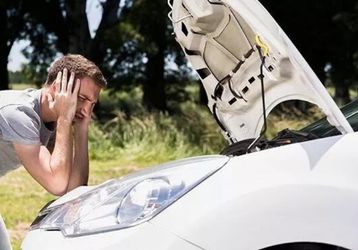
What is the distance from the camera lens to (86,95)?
3.56m

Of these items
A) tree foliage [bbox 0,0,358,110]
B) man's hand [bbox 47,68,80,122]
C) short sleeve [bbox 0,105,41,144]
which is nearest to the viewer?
short sleeve [bbox 0,105,41,144]

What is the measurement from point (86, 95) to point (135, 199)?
1052 mm

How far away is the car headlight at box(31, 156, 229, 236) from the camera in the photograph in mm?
2574

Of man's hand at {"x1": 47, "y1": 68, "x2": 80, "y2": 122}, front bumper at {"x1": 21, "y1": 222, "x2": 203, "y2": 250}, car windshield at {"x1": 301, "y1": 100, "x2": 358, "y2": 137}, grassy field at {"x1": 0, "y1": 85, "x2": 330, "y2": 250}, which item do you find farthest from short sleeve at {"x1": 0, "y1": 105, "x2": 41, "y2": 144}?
grassy field at {"x1": 0, "y1": 85, "x2": 330, "y2": 250}

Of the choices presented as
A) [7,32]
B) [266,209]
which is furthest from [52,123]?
[7,32]

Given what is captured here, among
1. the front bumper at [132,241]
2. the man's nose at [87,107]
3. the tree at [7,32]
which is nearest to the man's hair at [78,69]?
→ the man's nose at [87,107]

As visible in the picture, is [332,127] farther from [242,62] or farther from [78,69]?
[78,69]

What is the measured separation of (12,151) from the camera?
11.6ft

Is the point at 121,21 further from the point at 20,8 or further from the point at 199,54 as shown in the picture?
the point at 199,54

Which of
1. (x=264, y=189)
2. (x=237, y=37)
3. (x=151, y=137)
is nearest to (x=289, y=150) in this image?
(x=264, y=189)

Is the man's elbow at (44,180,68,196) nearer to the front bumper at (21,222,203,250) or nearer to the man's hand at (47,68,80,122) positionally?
the man's hand at (47,68,80,122)

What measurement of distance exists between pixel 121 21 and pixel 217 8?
58.0 feet

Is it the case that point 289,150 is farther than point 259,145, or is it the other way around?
point 259,145

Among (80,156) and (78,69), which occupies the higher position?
(78,69)
